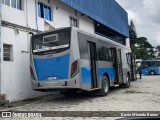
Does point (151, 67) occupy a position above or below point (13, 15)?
below

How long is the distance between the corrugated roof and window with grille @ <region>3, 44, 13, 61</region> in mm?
6388

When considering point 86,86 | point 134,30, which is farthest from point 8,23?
point 134,30

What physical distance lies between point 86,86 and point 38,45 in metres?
2.79

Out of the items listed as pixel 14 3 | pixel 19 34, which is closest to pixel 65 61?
pixel 19 34

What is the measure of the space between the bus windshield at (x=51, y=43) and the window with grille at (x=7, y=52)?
50.7 inches

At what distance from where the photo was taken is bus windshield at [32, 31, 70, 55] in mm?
12344

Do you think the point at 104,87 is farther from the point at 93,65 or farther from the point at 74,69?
the point at 74,69

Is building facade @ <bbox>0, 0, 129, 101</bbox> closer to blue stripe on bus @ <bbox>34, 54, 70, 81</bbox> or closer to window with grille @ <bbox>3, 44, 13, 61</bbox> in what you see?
window with grille @ <bbox>3, 44, 13, 61</bbox>

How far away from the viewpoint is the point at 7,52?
13656 mm

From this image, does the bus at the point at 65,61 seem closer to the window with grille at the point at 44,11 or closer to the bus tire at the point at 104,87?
the bus tire at the point at 104,87

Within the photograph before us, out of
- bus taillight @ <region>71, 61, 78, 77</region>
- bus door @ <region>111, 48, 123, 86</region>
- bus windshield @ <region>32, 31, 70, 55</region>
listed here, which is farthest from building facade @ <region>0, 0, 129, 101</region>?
bus door @ <region>111, 48, 123, 86</region>

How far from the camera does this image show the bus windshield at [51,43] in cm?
1234

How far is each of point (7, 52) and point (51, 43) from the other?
236cm

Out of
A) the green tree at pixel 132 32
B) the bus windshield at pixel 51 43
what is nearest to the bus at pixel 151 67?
the bus windshield at pixel 51 43
